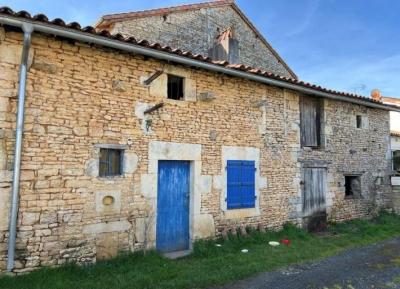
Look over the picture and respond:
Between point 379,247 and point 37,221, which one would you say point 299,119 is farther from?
point 37,221

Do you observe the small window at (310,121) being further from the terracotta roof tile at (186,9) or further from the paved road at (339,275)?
the terracotta roof tile at (186,9)

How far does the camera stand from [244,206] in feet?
25.7

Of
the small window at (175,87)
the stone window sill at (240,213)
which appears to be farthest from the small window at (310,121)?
the small window at (175,87)

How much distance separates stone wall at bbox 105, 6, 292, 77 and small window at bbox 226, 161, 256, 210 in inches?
228

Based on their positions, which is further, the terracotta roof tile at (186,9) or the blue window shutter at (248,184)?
the terracotta roof tile at (186,9)

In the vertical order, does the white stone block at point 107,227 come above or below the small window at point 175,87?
below

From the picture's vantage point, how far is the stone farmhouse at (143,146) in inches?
202

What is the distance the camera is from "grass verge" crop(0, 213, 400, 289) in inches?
191

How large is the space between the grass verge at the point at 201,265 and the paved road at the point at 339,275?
0.29m

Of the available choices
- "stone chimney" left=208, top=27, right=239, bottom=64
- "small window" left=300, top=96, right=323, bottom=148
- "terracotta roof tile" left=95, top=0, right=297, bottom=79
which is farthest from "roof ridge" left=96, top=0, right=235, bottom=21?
"small window" left=300, top=96, right=323, bottom=148

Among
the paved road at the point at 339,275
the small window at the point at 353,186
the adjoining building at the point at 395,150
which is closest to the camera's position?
the paved road at the point at 339,275

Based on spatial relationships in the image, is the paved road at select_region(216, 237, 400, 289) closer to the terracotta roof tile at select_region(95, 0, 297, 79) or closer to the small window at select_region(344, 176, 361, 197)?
the small window at select_region(344, 176, 361, 197)

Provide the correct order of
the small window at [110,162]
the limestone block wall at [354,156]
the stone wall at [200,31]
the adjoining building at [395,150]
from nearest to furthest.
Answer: the small window at [110,162] → the limestone block wall at [354,156] → the stone wall at [200,31] → the adjoining building at [395,150]

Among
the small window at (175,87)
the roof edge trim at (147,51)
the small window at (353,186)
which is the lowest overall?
the small window at (353,186)
